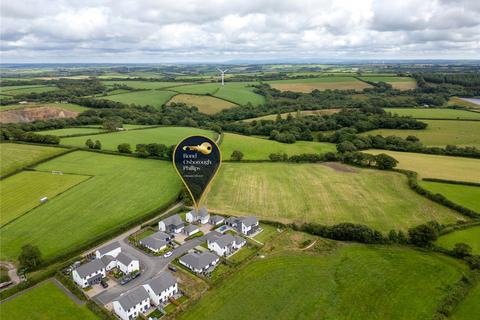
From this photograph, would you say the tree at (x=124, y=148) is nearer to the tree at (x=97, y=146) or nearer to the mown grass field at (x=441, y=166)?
the tree at (x=97, y=146)

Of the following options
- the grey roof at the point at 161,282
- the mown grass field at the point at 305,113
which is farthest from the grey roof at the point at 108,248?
the mown grass field at the point at 305,113

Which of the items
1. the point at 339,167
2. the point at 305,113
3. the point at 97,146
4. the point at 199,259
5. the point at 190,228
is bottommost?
the point at 190,228

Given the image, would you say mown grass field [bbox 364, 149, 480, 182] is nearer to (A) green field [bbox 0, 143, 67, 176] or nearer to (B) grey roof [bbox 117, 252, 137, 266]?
(B) grey roof [bbox 117, 252, 137, 266]

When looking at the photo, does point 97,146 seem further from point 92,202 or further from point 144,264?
point 144,264

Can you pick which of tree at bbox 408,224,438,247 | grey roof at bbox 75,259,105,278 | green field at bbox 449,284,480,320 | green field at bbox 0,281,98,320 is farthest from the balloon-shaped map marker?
green field at bbox 449,284,480,320

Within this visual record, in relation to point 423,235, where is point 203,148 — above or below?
above

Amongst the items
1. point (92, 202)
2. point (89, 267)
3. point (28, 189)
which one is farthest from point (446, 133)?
point (28, 189)
